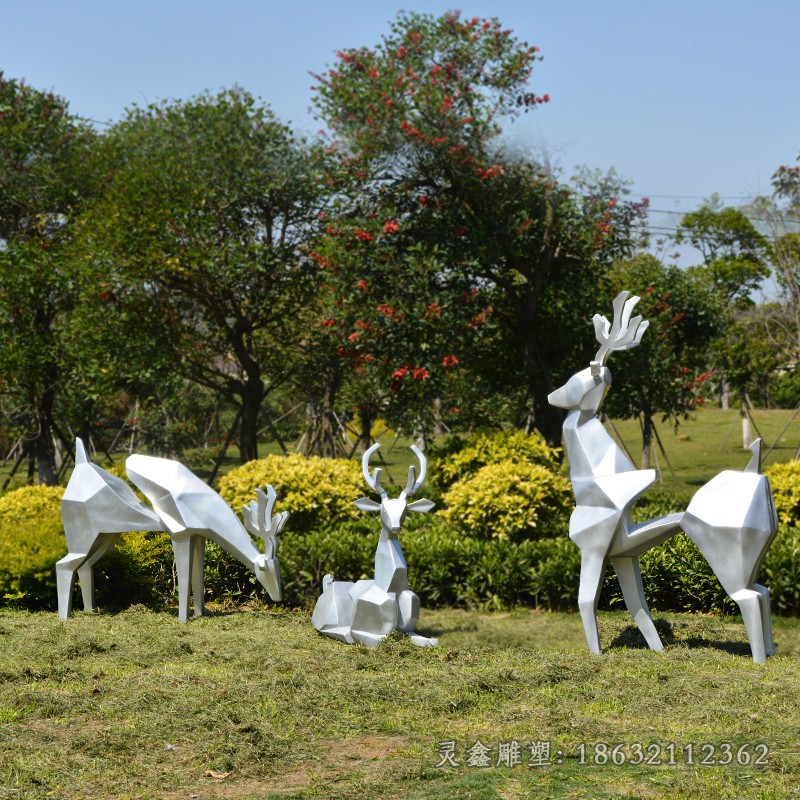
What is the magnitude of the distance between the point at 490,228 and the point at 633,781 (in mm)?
10000

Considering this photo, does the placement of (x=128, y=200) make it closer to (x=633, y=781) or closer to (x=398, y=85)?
(x=398, y=85)

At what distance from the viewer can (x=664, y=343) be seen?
15.6 metres

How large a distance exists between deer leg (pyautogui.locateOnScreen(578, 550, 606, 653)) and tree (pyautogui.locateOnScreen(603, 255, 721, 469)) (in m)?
6.32

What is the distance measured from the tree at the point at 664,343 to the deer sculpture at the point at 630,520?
5.87 meters

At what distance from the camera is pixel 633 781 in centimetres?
452

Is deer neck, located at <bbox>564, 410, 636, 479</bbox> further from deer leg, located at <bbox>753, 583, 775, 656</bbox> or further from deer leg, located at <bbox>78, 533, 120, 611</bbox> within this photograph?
deer leg, located at <bbox>78, 533, 120, 611</bbox>

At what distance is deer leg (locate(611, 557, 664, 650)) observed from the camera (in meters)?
7.29

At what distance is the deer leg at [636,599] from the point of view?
23.9ft

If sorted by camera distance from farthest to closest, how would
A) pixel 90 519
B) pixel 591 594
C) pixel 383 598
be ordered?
pixel 90 519 < pixel 383 598 < pixel 591 594

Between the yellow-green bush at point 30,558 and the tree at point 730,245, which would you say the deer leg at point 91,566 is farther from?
the tree at point 730,245

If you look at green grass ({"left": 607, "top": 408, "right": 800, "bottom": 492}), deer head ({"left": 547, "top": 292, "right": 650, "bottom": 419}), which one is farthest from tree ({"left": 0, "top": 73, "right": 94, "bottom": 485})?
green grass ({"left": 607, "top": 408, "right": 800, "bottom": 492})

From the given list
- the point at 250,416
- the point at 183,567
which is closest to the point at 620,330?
the point at 183,567

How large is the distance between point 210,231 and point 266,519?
7.76 metres

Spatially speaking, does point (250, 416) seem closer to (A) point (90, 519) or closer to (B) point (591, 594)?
(A) point (90, 519)
